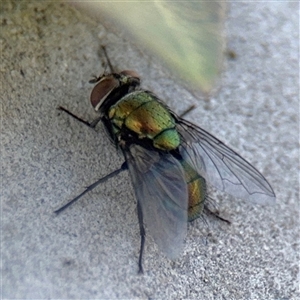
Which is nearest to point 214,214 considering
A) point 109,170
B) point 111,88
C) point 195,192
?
point 195,192

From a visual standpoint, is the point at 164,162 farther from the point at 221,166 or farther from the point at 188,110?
the point at 188,110

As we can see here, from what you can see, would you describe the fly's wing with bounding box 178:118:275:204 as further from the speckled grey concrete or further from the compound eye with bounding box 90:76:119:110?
the compound eye with bounding box 90:76:119:110

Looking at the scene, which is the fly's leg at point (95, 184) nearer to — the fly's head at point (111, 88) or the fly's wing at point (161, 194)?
the fly's wing at point (161, 194)

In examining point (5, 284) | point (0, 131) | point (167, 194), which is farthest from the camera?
point (0, 131)

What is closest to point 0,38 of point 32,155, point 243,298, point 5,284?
point 32,155

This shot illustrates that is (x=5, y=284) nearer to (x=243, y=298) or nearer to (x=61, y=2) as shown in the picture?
(x=243, y=298)

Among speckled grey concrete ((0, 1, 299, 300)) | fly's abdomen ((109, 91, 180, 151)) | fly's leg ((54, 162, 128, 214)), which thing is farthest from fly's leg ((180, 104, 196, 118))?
fly's leg ((54, 162, 128, 214))

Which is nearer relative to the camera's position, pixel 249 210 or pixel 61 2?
pixel 249 210
